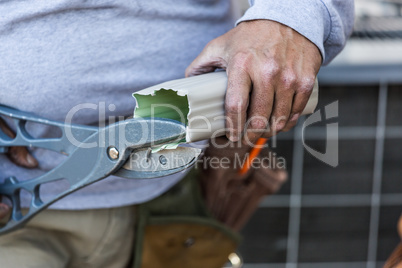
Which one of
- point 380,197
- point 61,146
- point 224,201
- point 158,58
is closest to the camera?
point 61,146

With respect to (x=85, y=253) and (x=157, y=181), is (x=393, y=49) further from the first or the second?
(x=85, y=253)

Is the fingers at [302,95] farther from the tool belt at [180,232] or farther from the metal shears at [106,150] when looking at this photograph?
the tool belt at [180,232]

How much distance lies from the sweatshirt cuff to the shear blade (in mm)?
171

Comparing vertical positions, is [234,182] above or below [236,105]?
below

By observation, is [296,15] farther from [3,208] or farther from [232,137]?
[3,208]

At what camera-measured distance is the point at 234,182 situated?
955 millimetres

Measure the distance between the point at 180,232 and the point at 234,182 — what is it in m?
0.14

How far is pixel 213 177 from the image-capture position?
3.13 ft

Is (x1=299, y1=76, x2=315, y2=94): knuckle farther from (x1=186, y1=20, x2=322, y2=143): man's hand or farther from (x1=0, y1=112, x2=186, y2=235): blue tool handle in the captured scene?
(x1=0, y1=112, x2=186, y2=235): blue tool handle

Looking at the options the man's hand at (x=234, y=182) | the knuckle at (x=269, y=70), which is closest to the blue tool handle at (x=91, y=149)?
the knuckle at (x=269, y=70)

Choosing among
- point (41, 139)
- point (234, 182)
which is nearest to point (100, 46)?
point (41, 139)

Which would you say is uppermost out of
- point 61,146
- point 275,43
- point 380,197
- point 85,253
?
point 275,43

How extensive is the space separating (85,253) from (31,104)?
0.99 ft

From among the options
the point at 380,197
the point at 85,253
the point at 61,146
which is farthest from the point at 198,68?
the point at 380,197
